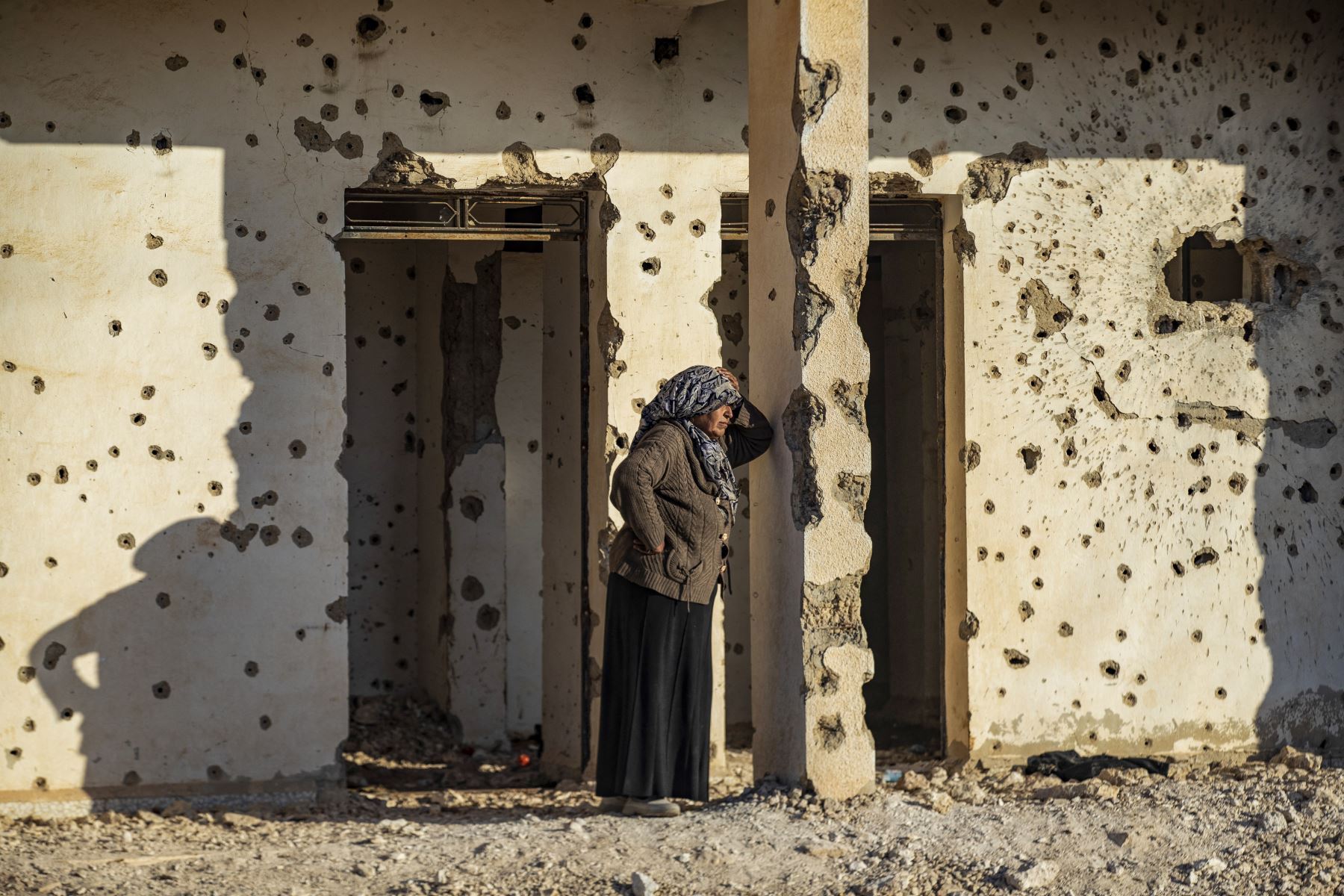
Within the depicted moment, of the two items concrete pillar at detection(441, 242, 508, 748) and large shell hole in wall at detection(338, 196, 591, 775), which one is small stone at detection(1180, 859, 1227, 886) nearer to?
large shell hole in wall at detection(338, 196, 591, 775)

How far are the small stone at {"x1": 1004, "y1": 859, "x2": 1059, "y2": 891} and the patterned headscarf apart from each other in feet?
5.05

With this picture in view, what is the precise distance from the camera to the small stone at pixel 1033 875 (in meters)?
4.44

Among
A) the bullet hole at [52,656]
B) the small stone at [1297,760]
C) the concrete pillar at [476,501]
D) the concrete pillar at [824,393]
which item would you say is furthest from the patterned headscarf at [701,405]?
the concrete pillar at [476,501]

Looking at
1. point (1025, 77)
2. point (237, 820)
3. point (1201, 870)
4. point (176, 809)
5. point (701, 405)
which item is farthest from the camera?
point (1025, 77)

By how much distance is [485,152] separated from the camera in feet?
20.2

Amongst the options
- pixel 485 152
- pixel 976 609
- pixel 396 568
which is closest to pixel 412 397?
pixel 396 568

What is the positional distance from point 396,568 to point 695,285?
3957mm

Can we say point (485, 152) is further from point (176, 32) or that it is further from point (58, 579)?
point (58, 579)

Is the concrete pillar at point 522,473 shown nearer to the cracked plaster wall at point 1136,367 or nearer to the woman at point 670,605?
the cracked plaster wall at point 1136,367

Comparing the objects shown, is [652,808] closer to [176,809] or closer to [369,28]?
[176,809]

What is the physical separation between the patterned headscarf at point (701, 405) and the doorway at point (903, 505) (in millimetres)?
3129

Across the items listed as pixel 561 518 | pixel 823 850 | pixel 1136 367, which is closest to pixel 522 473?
pixel 561 518

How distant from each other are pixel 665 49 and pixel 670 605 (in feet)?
8.03

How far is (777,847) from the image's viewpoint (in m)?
4.68
